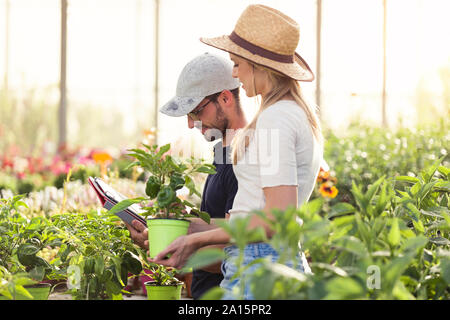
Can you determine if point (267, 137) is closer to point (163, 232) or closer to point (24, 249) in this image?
point (163, 232)

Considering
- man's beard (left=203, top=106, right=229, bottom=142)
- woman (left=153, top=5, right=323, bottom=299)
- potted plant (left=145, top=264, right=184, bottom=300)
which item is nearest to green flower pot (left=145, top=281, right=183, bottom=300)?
potted plant (left=145, top=264, right=184, bottom=300)

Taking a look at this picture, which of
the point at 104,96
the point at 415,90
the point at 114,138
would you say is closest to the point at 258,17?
the point at 415,90

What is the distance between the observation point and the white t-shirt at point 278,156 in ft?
4.44

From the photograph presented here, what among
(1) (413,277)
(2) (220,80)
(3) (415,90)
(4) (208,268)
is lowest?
(4) (208,268)

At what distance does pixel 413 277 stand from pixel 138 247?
842 mm

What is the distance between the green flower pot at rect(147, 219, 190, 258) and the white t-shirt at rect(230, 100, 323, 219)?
16 cm

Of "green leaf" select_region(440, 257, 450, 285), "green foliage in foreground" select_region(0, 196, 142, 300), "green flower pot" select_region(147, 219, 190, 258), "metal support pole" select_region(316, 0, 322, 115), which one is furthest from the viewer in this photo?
"metal support pole" select_region(316, 0, 322, 115)

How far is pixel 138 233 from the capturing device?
5.64ft

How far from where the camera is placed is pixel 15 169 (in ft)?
25.3

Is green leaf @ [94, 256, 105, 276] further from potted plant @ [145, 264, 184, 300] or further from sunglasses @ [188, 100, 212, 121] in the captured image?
sunglasses @ [188, 100, 212, 121]

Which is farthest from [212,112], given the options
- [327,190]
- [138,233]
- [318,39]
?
[318,39]

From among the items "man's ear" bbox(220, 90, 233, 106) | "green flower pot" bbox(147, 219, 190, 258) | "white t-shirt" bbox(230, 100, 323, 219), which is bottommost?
"green flower pot" bbox(147, 219, 190, 258)

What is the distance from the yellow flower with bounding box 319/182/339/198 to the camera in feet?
13.7
